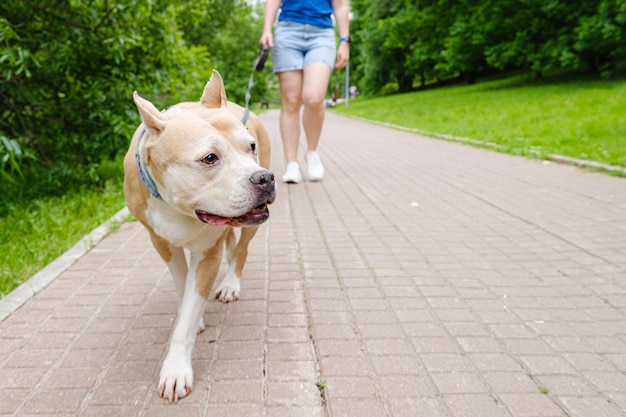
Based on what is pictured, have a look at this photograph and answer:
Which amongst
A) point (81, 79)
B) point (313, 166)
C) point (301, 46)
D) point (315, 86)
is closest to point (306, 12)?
point (301, 46)

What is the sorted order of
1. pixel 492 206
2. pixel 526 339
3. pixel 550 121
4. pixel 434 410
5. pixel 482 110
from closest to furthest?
pixel 434 410 → pixel 526 339 → pixel 492 206 → pixel 550 121 → pixel 482 110

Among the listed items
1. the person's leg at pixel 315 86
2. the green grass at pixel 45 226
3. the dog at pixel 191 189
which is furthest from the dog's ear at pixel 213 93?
the person's leg at pixel 315 86

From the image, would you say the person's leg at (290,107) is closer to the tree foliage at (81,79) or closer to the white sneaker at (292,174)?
the white sneaker at (292,174)

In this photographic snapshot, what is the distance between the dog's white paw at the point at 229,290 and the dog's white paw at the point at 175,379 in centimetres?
87

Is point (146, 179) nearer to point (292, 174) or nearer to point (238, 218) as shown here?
point (238, 218)

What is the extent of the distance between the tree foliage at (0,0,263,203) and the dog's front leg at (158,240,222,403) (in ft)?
13.7

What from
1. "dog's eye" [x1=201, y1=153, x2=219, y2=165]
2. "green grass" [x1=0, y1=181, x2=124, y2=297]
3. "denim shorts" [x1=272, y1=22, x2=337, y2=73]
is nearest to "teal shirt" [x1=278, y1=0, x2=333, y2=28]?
"denim shorts" [x1=272, y1=22, x2=337, y2=73]

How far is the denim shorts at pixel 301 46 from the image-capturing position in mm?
5762

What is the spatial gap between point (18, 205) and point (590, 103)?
47.0 feet

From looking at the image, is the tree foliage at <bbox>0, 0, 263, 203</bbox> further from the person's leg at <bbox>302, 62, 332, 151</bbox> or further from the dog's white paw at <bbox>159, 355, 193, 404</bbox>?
Result: the dog's white paw at <bbox>159, 355, 193, 404</bbox>

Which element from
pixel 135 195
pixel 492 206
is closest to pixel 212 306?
pixel 135 195

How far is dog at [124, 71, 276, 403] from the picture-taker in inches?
79.2

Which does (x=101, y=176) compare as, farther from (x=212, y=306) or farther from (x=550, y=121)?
(x=550, y=121)

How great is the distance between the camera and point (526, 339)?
101 inches
